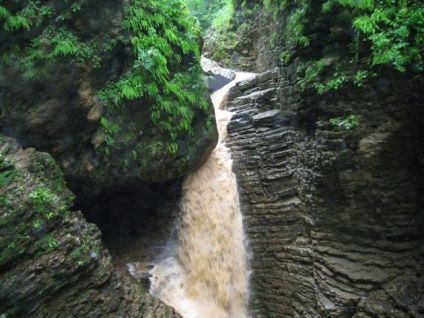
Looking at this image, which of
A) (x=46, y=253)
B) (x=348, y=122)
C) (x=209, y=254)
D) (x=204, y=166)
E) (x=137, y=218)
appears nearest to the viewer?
(x=46, y=253)

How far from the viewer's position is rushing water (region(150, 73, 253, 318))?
7.04 meters

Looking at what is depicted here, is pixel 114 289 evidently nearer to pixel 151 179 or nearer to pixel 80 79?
pixel 151 179

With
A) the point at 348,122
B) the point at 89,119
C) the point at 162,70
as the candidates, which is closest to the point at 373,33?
the point at 348,122

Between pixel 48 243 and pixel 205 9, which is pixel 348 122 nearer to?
pixel 48 243

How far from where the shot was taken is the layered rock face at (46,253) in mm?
4203

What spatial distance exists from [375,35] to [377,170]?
233 centimetres

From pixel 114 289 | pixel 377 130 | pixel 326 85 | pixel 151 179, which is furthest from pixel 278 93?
pixel 114 289

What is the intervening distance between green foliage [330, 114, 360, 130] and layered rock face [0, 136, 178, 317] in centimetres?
498

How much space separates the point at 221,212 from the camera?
7.71 metres

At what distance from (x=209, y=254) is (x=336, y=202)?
3.36 metres

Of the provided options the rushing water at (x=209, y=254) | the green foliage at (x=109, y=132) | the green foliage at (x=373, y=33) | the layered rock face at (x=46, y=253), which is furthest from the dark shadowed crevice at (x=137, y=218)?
the green foliage at (x=373, y=33)

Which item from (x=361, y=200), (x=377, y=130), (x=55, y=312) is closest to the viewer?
(x=55, y=312)

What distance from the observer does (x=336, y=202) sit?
19.7 ft

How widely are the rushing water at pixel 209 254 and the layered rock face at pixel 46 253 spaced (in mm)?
1957
